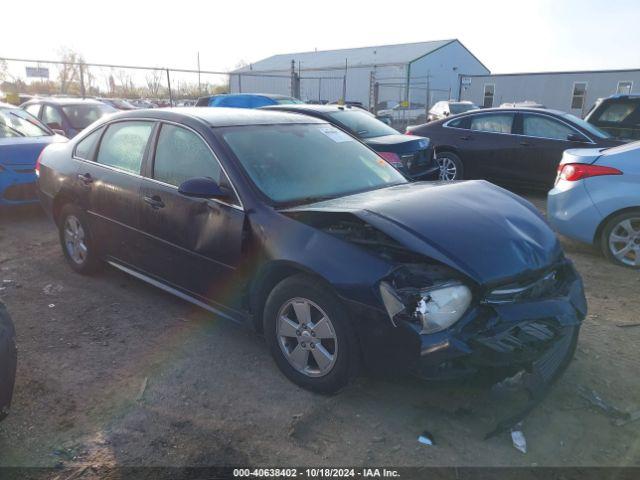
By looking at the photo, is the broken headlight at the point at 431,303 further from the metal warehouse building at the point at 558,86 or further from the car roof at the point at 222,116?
the metal warehouse building at the point at 558,86

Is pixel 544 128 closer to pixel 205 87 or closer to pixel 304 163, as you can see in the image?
pixel 304 163

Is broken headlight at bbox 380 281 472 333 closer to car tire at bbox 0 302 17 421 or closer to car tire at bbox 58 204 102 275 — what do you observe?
car tire at bbox 0 302 17 421

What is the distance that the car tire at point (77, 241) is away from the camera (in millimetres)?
4691

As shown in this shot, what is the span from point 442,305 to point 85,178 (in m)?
3.54

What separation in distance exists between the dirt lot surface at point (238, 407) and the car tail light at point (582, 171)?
1.61m

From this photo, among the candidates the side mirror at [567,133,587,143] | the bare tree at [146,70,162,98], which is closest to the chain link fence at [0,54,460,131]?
the bare tree at [146,70,162,98]

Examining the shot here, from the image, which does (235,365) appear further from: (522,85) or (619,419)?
(522,85)

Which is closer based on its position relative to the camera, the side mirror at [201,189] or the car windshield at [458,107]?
the side mirror at [201,189]

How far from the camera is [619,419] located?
279cm

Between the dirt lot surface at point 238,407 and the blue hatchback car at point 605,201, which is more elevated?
the blue hatchback car at point 605,201

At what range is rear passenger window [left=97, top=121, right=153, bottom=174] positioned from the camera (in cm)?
409

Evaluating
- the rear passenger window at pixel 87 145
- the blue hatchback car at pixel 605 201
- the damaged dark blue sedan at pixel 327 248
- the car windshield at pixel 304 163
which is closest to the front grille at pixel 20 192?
the rear passenger window at pixel 87 145

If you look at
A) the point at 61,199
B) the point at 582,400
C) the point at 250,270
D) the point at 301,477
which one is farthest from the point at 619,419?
the point at 61,199

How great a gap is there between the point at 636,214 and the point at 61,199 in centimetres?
575
